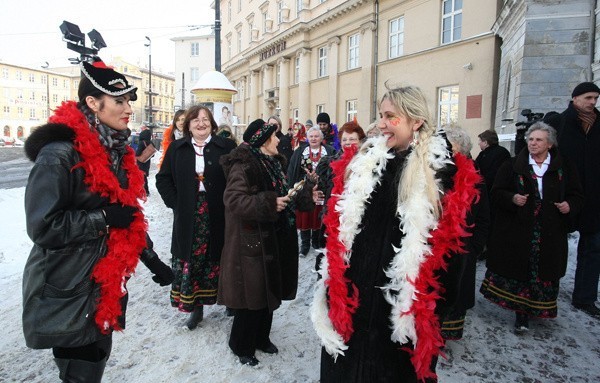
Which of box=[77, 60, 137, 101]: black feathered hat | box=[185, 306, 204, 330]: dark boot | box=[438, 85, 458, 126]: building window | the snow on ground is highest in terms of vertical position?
box=[438, 85, 458, 126]: building window

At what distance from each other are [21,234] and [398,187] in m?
7.51

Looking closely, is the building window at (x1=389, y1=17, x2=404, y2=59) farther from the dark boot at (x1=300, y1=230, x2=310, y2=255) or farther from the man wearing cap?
the man wearing cap

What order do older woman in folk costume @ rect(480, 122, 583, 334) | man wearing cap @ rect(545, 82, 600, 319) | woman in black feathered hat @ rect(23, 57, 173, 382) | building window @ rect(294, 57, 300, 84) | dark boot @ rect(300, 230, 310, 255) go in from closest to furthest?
1. woman in black feathered hat @ rect(23, 57, 173, 382)
2. older woman in folk costume @ rect(480, 122, 583, 334)
3. man wearing cap @ rect(545, 82, 600, 319)
4. dark boot @ rect(300, 230, 310, 255)
5. building window @ rect(294, 57, 300, 84)

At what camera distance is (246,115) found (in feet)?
122

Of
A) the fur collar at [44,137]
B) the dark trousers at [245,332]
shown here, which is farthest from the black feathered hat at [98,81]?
the dark trousers at [245,332]

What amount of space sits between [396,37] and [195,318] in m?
18.0

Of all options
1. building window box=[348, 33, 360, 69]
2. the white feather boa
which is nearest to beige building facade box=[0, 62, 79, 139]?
building window box=[348, 33, 360, 69]

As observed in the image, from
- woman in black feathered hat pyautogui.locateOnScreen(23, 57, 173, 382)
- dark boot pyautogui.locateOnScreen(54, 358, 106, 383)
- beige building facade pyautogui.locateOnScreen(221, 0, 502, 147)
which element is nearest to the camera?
woman in black feathered hat pyautogui.locateOnScreen(23, 57, 173, 382)

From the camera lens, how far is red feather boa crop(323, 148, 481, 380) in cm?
188

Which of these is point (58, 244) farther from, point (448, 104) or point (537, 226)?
point (448, 104)

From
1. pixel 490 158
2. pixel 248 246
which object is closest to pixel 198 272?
pixel 248 246

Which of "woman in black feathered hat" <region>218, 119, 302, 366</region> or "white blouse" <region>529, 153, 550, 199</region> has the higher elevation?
"white blouse" <region>529, 153, 550, 199</region>

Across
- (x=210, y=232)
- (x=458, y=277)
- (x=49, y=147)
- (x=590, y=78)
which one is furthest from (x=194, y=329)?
(x=590, y=78)

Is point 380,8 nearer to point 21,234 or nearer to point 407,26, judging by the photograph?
point 407,26
